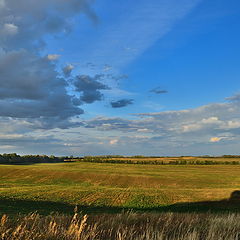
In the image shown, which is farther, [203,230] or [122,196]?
[122,196]

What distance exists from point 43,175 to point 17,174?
9173 millimetres

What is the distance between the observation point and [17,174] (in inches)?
3081

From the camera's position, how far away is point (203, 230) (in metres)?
7.18

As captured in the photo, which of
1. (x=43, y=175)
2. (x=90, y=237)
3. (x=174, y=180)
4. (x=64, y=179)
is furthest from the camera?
(x=43, y=175)

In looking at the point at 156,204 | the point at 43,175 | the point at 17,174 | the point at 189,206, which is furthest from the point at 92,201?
the point at 17,174

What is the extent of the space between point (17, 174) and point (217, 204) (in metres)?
60.6

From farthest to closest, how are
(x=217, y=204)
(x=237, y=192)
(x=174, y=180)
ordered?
(x=174, y=180) < (x=237, y=192) < (x=217, y=204)

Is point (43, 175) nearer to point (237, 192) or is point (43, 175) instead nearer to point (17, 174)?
point (17, 174)

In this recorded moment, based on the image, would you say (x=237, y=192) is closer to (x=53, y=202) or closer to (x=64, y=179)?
(x=53, y=202)

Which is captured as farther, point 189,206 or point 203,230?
point 189,206

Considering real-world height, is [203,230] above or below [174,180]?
above

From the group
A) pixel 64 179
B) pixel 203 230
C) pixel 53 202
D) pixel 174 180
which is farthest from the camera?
pixel 64 179

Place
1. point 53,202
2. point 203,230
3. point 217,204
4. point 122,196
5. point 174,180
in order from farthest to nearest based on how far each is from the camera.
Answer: point 174,180, point 122,196, point 217,204, point 53,202, point 203,230

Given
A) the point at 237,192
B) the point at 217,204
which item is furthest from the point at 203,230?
the point at 237,192
